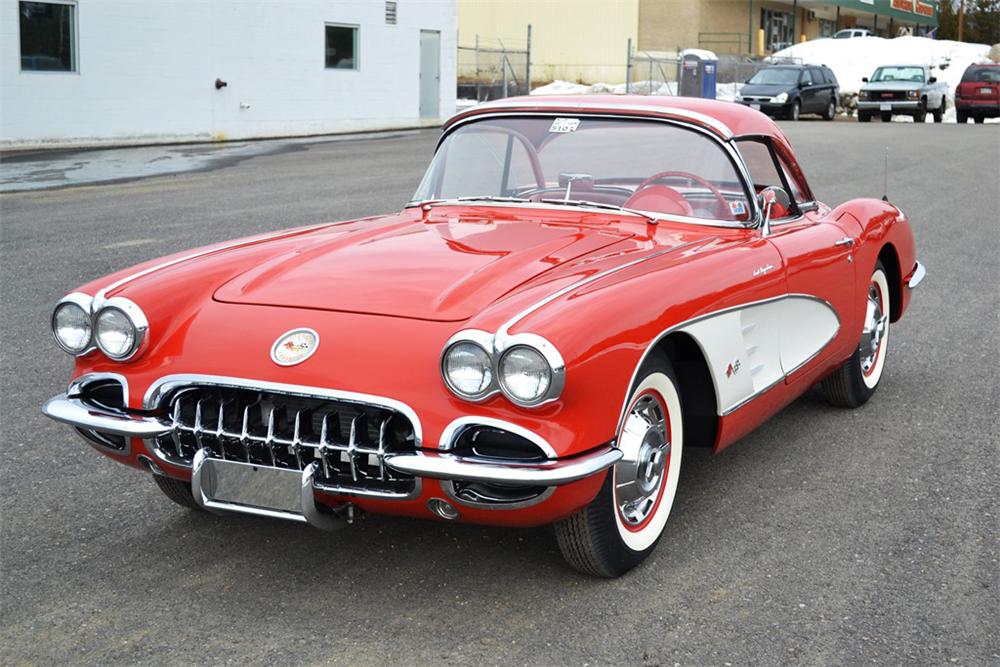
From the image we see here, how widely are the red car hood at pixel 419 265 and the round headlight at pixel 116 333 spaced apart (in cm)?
30

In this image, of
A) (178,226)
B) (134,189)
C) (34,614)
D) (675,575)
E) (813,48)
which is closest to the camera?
(34,614)

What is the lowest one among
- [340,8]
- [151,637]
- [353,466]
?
[151,637]

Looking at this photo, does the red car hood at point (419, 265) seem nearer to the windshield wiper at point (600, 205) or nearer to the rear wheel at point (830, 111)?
the windshield wiper at point (600, 205)

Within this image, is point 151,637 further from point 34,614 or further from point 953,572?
point 953,572

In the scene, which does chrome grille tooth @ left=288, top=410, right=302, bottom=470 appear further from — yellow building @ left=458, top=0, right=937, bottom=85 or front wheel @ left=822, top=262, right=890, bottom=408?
yellow building @ left=458, top=0, right=937, bottom=85

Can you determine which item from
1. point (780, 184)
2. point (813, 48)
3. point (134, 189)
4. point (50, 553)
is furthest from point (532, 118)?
point (813, 48)

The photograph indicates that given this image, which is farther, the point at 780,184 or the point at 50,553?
the point at 780,184

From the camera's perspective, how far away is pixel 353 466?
3416 millimetres

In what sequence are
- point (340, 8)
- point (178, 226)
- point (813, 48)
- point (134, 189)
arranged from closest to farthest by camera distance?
1. point (178, 226)
2. point (134, 189)
3. point (340, 8)
4. point (813, 48)

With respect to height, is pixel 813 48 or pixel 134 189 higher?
pixel 813 48

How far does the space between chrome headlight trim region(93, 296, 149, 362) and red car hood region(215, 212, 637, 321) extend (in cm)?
26

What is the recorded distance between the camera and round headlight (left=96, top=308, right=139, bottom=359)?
3.81m

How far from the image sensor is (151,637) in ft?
10.9

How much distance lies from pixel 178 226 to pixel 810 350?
25.1ft
